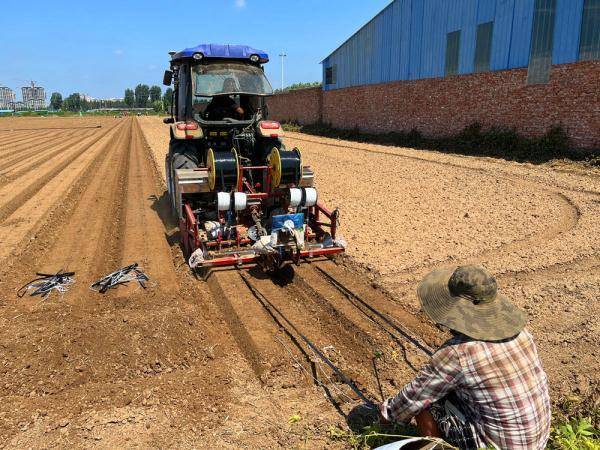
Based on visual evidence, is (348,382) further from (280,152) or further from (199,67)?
(199,67)

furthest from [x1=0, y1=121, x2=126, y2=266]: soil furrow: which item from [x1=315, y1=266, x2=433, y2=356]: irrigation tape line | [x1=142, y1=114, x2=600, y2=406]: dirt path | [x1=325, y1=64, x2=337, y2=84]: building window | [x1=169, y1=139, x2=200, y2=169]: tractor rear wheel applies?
[x1=325, y1=64, x2=337, y2=84]: building window

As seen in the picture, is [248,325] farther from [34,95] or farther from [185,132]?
[34,95]

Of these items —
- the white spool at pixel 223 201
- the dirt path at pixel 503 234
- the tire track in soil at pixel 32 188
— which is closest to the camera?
the dirt path at pixel 503 234

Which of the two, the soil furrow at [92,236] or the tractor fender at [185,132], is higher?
the tractor fender at [185,132]

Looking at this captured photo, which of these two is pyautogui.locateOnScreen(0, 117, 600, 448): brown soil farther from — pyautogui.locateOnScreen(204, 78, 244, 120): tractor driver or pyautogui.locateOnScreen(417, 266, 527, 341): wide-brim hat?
pyautogui.locateOnScreen(204, 78, 244, 120): tractor driver

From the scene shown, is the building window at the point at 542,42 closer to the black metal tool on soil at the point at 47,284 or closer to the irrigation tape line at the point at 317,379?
the irrigation tape line at the point at 317,379

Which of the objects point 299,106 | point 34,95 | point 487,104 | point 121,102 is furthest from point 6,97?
point 487,104

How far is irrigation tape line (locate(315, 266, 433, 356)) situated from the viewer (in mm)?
3888

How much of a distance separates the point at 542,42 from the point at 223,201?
12160mm

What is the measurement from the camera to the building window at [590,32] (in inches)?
469

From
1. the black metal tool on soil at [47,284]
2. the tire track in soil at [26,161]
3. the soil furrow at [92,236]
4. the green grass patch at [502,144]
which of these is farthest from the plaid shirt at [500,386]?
the tire track in soil at [26,161]

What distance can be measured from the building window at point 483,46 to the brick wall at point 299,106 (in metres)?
13.3

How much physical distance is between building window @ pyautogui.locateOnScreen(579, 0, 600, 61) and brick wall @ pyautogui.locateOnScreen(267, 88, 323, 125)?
17.0 metres

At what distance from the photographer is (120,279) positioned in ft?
17.1
